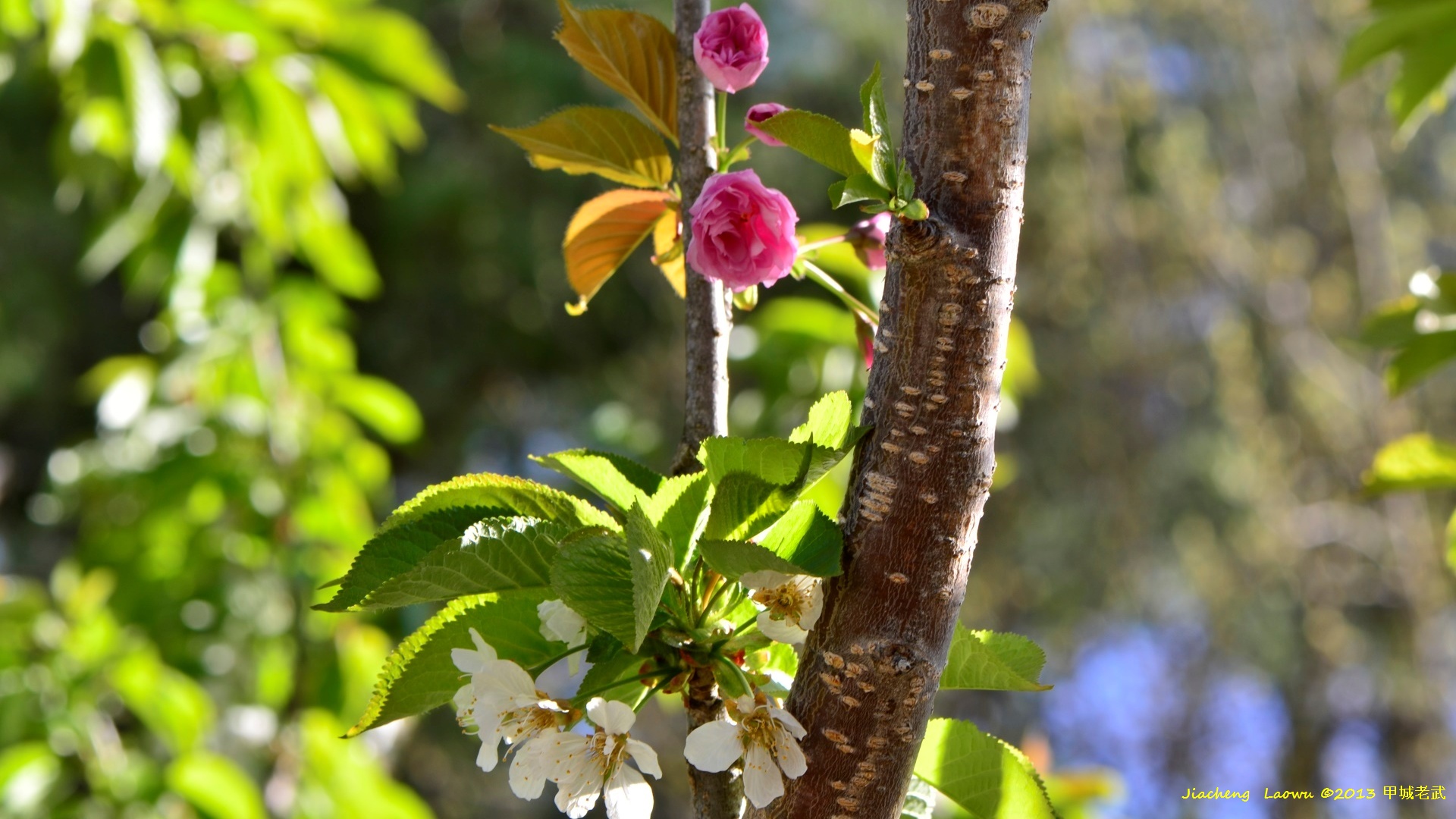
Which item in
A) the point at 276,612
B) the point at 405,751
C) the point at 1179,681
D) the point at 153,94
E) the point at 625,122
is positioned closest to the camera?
the point at 625,122

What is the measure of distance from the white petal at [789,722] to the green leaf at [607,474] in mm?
93

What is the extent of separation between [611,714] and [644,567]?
8cm

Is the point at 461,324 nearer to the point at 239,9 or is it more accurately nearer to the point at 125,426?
the point at 125,426

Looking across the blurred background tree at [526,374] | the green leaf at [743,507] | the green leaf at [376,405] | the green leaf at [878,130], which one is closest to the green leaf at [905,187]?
the green leaf at [878,130]

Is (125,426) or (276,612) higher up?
(125,426)

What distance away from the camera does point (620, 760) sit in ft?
1.36

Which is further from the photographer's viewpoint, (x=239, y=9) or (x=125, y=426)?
(x=125, y=426)

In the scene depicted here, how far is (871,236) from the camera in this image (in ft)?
1.60

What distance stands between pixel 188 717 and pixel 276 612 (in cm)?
29

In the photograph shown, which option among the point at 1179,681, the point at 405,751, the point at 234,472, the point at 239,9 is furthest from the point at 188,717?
the point at 1179,681

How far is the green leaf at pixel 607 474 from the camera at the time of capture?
417 mm

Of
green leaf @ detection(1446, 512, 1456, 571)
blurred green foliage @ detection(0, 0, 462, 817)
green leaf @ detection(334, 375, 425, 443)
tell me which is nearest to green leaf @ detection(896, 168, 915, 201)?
green leaf @ detection(1446, 512, 1456, 571)

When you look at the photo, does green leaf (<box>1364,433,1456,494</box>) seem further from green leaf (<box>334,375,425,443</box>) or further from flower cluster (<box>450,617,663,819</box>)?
green leaf (<box>334,375,425,443</box>)

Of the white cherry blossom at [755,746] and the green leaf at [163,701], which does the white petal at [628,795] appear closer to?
the white cherry blossom at [755,746]
